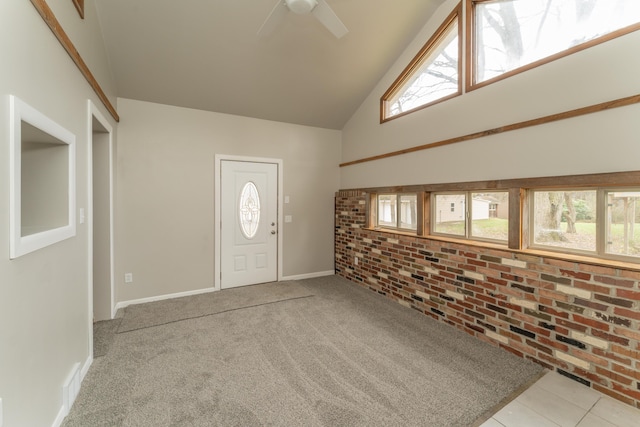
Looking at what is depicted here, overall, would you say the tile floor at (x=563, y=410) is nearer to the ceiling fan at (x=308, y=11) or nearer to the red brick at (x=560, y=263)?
the red brick at (x=560, y=263)

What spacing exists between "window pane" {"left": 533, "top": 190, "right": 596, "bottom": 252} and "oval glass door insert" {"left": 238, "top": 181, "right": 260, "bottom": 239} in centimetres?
348

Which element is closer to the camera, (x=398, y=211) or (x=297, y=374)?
(x=297, y=374)

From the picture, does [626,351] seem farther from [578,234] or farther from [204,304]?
[204,304]

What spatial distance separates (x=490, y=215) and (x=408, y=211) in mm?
1110

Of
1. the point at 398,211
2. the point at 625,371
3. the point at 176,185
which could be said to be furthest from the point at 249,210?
the point at 625,371

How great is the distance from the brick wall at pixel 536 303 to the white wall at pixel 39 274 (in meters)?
3.22

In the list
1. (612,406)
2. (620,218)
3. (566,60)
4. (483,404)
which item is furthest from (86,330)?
(566,60)

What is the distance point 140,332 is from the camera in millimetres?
2842

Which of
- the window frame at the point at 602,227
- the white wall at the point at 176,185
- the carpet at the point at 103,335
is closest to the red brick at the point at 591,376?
the window frame at the point at 602,227

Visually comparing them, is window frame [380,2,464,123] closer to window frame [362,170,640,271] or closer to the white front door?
window frame [362,170,640,271]

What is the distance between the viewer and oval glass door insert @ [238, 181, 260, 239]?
4.29 m

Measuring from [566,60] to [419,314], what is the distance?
2728mm

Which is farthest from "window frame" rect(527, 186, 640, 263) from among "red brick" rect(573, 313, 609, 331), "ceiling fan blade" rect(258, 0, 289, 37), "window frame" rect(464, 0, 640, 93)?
"ceiling fan blade" rect(258, 0, 289, 37)

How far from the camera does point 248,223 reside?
14.3ft
